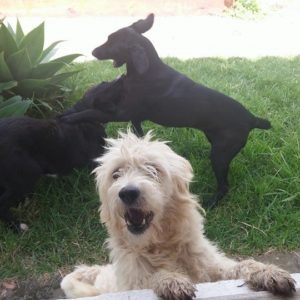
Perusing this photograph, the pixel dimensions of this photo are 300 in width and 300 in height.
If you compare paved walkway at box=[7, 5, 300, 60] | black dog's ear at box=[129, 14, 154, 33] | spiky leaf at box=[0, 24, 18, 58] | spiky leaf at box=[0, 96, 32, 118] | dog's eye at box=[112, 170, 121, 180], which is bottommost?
paved walkway at box=[7, 5, 300, 60]

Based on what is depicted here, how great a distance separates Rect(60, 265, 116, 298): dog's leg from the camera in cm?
290

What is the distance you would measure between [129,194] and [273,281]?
869 millimetres

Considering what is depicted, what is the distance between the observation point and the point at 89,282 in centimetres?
313

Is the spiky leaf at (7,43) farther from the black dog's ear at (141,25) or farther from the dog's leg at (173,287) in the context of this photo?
the dog's leg at (173,287)

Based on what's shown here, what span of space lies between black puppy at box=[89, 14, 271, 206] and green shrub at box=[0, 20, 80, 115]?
1321 millimetres

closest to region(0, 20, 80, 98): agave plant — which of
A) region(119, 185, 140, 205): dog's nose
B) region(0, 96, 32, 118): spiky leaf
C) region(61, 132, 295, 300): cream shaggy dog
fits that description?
region(0, 96, 32, 118): spiky leaf

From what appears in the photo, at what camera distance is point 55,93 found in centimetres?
562

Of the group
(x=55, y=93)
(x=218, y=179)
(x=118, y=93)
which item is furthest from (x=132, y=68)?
(x=55, y=93)

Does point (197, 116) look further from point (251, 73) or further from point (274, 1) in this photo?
point (274, 1)

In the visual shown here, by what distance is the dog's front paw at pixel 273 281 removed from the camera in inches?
95.6

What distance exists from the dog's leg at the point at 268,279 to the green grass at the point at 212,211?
121 centimetres

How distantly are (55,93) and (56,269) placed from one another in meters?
2.48

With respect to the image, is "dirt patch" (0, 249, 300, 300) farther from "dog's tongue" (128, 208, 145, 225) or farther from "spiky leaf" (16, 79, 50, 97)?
"spiky leaf" (16, 79, 50, 97)

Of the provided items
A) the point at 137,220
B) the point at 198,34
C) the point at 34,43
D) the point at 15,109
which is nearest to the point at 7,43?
the point at 34,43
